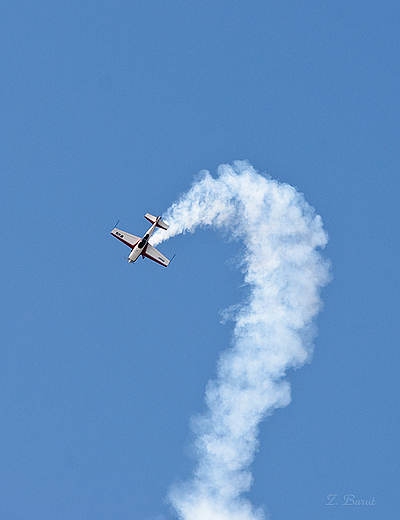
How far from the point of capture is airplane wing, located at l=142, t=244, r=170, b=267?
348ft

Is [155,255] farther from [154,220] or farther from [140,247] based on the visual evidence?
[154,220]

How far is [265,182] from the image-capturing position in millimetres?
104500

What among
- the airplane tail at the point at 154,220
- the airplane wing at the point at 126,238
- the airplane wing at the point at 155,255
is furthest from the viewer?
the airplane wing at the point at 126,238

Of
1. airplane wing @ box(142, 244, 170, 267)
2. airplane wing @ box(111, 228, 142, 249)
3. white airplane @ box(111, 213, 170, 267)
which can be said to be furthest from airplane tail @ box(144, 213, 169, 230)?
airplane wing @ box(111, 228, 142, 249)

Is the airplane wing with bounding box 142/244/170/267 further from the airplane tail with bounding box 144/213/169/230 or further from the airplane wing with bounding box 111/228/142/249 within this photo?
the airplane tail with bounding box 144/213/169/230

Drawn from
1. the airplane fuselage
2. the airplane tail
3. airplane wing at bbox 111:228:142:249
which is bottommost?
the airplane fuselage

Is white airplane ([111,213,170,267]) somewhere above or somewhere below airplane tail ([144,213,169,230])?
below

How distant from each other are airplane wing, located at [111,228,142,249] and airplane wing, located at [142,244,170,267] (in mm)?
1686

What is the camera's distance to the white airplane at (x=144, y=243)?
105062 millimetres

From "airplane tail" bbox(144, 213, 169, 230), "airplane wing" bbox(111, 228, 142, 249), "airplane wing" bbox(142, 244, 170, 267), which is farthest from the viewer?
"airplane wing" bbox(111, 228, 142, 249)

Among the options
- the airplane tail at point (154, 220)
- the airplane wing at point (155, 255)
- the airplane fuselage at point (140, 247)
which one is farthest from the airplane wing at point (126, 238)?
the airplane tail at point (154, 220)

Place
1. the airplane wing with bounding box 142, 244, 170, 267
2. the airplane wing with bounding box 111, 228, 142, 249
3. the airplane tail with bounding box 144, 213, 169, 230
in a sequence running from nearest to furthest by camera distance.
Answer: the airplane tail with bounding box 144, 213, 169, 230, the airplane wing with bounding box 142, 244, 170, 267, the airplane wing with bounding box 111, 228, 142, 249

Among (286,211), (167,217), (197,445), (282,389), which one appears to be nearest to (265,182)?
(286,211)

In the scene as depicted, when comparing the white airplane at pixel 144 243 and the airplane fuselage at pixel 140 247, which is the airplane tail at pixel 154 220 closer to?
the white airplane at pixel 144 243
